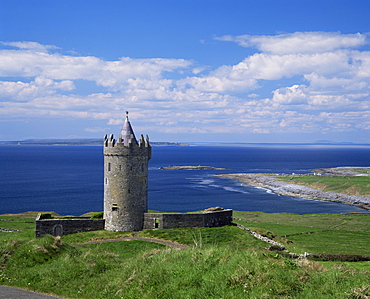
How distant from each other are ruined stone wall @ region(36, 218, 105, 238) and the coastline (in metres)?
76.0

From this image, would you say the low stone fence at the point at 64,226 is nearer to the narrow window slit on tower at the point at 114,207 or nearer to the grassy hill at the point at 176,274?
the narrow window slit on tower at the point at 114,207

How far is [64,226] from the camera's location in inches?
1262

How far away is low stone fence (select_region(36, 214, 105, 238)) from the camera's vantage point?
3148 cm

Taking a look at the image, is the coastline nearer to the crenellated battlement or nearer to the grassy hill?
the crenellated battlement

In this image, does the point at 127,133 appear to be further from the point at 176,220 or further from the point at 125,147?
the point at 176,220

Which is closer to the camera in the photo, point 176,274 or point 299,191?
point 176,274

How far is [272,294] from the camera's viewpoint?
1319cm

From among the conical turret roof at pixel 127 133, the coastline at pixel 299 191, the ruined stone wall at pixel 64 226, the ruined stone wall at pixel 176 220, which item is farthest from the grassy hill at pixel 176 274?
the coastline at pixel 299 191

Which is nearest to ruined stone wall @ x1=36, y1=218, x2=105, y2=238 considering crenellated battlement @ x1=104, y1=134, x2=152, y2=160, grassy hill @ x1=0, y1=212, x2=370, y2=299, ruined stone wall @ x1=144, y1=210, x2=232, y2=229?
ruined stone wall @ x1=144, y1=210, x2=232, y2=229

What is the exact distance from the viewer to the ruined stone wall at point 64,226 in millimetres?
31484

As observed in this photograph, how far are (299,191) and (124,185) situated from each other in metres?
92.6

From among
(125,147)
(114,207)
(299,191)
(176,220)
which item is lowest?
(299,191)

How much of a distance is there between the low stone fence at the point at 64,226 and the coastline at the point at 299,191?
7603cm

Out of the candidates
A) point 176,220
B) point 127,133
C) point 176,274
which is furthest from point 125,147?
point 176,274
